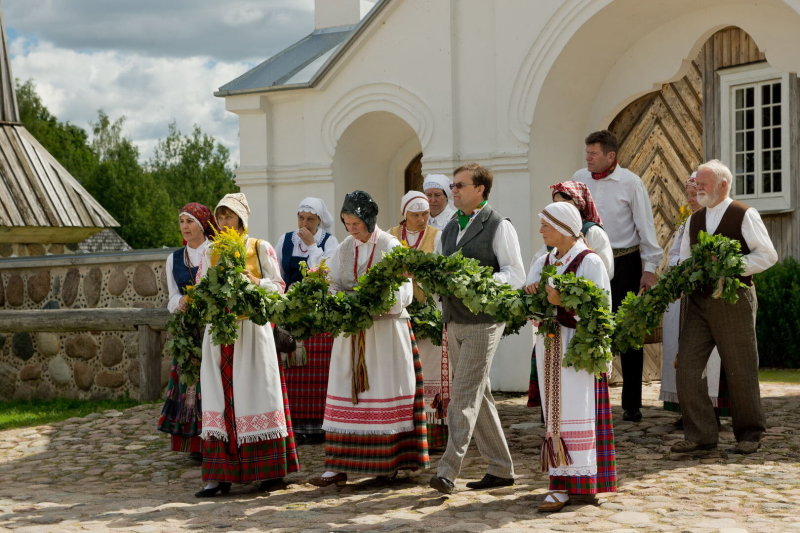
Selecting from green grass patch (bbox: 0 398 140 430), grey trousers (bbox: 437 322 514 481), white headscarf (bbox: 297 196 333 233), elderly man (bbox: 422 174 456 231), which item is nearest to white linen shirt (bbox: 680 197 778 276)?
grey trousers (bbox: 437 322 514 481)

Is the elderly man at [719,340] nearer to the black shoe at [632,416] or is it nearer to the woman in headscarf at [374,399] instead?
the black shoe at [632,416]

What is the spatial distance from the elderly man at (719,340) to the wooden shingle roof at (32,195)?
9.35 m

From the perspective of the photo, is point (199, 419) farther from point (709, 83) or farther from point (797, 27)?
point (709, 83)

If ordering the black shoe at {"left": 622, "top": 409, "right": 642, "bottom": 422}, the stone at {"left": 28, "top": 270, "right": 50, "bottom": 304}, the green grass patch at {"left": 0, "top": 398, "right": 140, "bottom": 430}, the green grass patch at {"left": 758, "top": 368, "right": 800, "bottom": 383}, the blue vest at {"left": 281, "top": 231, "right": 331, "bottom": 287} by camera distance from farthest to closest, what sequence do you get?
the stone at {"left": 28, "top": 270, "right": 50, "bottom": 304}, the green grass patch at {"left": 758, "top": 368, "right": 800, "bottom": 383}, the green grass patch at {"left": 0, "top": 398, "right": 140, "bottom": 430}, the blue vest at {"left": 281, "top": 231, "right": 331, "bottom": 287}, the black shoe at {"left": 622, "top": 409, "right": 642, "bottom": 422}

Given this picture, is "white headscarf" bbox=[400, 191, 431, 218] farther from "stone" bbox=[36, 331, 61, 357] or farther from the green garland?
"stone" bbox=[36, 331, 61, 357]

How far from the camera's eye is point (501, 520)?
18.4ft

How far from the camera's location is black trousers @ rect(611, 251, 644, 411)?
8188 millimetres

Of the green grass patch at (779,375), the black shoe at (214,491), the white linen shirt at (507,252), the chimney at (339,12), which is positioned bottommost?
the black shoe at (214,491)

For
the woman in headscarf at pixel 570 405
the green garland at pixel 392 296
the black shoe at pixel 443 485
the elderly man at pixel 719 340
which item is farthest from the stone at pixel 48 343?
the woman in headscarf at pixel 570 405

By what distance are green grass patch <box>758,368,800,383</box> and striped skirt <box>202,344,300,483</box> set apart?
607 centimetres

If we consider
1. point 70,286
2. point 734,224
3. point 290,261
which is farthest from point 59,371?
point 734,224

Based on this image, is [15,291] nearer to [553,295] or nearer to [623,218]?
[623,218]

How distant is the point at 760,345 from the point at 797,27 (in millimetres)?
4347

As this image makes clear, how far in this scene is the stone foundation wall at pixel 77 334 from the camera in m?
11.5
